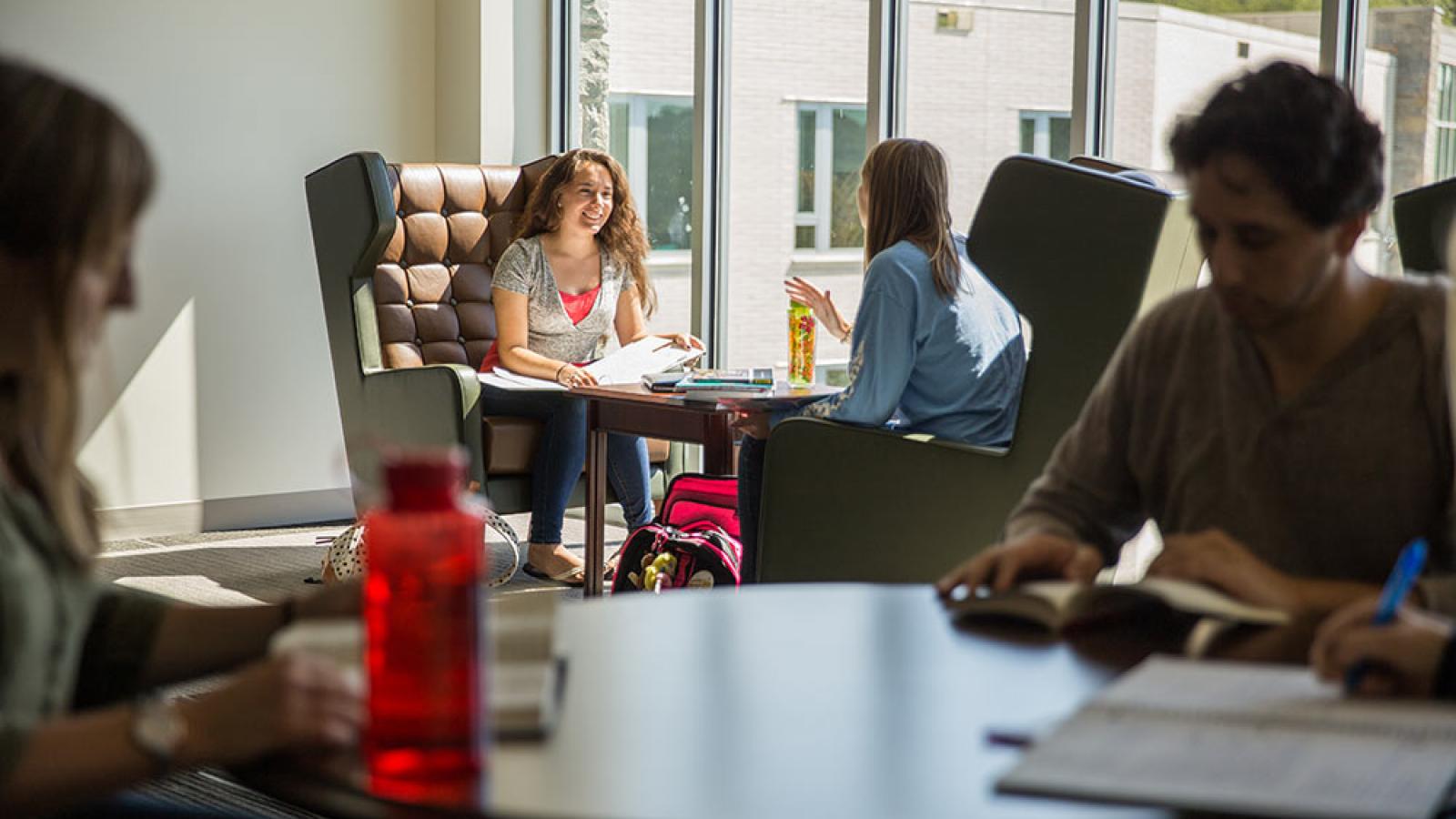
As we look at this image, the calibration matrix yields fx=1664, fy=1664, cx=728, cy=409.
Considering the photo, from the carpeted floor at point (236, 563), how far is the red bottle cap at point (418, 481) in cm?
330

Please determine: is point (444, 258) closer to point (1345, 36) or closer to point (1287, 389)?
point (1345, 36)

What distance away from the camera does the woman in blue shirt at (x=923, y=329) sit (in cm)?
330

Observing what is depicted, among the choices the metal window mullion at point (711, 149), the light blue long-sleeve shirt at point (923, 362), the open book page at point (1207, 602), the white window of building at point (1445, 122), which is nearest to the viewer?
the open book page at point (1207, 602)

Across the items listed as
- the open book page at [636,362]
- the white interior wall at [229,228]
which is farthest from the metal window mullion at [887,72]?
the white interior wall at [229,228]

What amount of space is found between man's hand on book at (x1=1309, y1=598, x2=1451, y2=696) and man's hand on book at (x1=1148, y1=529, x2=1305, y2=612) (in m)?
0.21

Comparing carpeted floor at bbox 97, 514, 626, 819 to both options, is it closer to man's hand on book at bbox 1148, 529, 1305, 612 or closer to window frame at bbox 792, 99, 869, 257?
window frame at bbox 792, 99, 869, 257

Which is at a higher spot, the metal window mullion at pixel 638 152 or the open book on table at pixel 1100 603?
the metal window mullion at pixel 638 152

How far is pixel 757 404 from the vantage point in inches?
144

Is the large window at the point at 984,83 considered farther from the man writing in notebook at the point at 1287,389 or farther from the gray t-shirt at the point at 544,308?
the man writing in notebook at the point at 1287,389

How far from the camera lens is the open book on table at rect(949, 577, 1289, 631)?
4.55ft

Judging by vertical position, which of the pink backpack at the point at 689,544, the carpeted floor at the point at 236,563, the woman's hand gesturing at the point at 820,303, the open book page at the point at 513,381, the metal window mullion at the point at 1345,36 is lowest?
the carpeted floor at the point at 236,563

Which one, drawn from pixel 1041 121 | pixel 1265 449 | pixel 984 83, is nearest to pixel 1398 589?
pixel 1265 449

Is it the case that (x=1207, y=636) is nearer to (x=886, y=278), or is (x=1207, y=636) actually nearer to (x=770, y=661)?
(x=770, y=661)

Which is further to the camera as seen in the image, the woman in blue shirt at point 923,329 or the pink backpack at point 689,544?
the pink backpack at point 689,544
